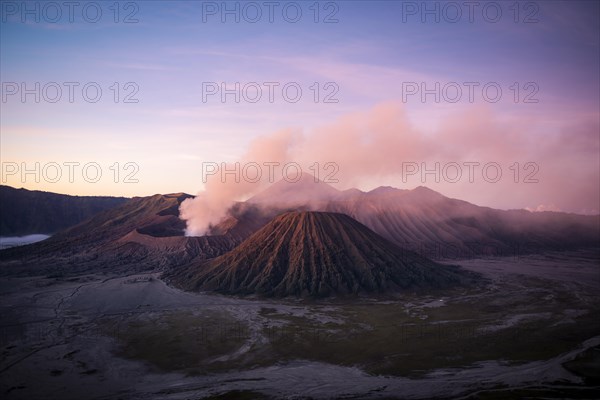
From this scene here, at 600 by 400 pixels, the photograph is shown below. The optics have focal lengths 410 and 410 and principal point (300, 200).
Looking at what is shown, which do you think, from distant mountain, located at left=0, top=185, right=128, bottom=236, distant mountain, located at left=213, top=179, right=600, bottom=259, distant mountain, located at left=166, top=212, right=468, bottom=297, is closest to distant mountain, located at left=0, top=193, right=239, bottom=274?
distant mountain, located at left=213, top=179, right=600, bottom=259

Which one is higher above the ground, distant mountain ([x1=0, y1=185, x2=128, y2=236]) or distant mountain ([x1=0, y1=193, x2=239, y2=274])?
distant mountain ([x1=0, y1=185, x2=128, y2=236])

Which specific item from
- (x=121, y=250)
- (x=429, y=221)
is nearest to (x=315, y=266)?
(x=121, y=250)

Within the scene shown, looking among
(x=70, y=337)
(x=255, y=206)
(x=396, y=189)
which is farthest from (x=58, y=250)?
(x=396, y=189)

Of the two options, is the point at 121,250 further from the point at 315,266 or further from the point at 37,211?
the point at 37,211

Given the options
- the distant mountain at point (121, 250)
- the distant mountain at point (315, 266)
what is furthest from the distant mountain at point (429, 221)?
the distant mountain at point (315, 266)

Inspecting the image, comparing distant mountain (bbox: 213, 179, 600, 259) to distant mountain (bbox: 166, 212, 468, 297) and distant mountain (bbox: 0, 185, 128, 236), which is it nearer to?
distant mountain (bbox: 166, 212, 468, 297)

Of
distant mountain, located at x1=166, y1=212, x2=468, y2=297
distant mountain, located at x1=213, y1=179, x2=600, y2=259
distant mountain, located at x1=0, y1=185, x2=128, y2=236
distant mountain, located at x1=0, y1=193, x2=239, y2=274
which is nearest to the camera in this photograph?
distant mountain, located at x1=166, y1=212, x2=468, y2=297

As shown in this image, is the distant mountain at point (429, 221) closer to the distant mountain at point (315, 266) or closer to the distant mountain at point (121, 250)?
the distant mountain at point (121, 250)
